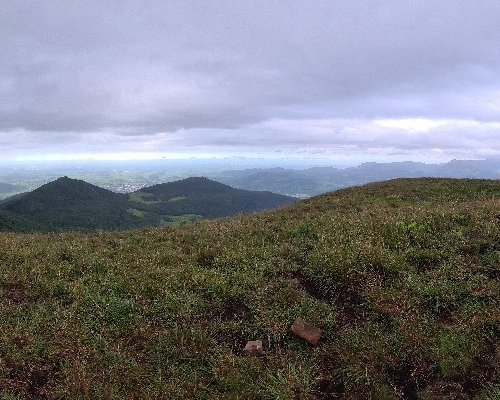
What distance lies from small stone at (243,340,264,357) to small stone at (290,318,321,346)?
2.70 feet

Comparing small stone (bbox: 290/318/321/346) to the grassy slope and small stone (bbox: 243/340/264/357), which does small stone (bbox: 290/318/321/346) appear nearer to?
the grassy slope

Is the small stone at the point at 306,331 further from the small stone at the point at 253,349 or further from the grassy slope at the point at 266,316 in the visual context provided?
the small stone at the point at 253,349

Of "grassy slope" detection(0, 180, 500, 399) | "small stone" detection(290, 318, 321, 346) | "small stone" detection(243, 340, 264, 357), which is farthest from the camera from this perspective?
"small stone" detection(290, 318, 321, 346)

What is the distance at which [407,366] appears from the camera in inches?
260

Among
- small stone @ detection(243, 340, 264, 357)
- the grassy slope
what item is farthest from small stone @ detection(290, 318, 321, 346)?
small stone @ detection(243, 340, 264, 357)

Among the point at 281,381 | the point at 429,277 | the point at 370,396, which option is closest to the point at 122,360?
the point at 281,381

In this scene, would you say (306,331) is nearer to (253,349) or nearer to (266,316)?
(266,316)

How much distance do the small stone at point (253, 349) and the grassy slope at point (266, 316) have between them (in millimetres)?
182

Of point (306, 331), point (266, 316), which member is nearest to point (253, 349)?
point (266, 316)

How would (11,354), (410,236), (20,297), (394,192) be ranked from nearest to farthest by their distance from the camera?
(11,354)
(20,297)
(410,236)
(394,192)

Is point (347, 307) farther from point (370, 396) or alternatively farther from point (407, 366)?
point (370, 396)

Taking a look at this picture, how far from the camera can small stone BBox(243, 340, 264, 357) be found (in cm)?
728

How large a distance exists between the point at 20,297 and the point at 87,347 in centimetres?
312

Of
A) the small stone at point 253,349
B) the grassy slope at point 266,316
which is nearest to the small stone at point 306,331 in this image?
the grassy slope at point 266,316
